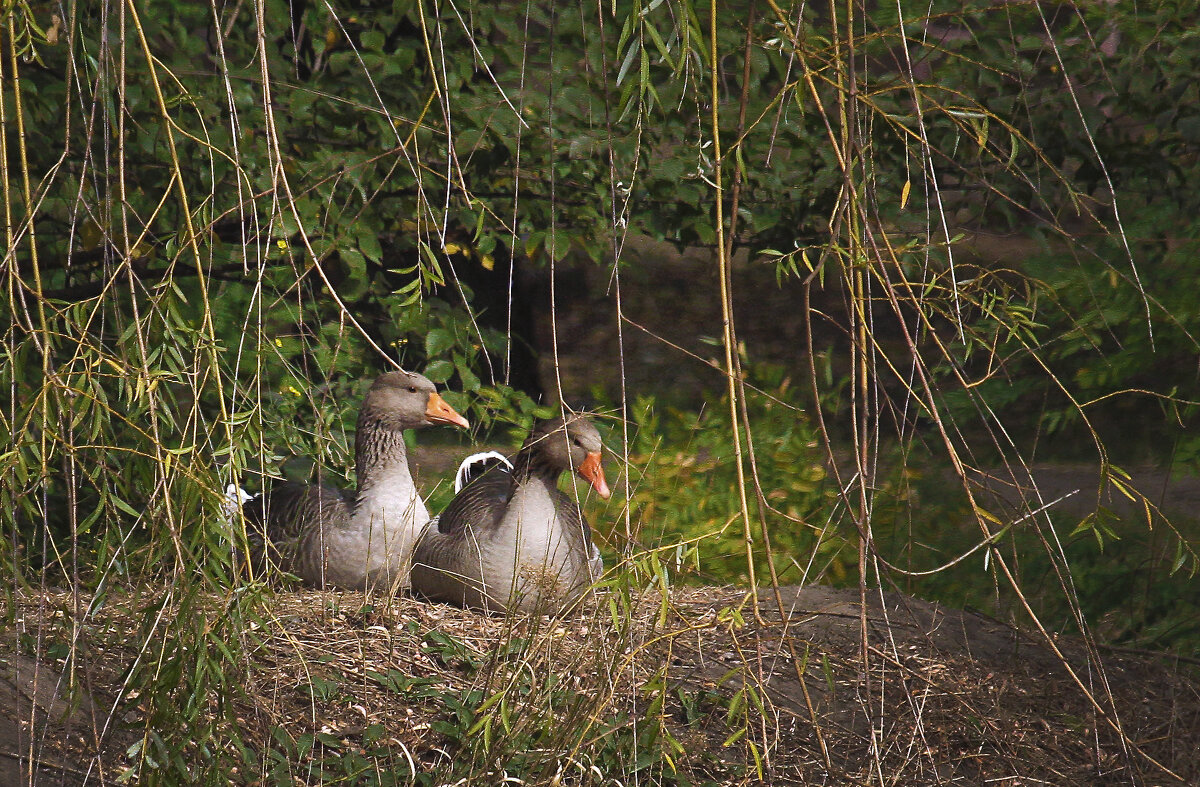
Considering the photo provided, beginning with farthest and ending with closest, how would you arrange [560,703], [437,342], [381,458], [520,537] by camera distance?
[437,342] → [381,458] → [520,537] → [560,703]

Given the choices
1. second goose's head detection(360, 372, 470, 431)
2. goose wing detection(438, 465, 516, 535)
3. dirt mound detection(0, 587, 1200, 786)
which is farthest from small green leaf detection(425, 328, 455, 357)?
dirt mound detection(0, 587, 1200, 786)

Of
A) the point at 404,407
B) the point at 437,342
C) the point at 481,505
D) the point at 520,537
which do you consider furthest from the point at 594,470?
the point at 437,342

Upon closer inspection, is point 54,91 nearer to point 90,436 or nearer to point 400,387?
point 400,387

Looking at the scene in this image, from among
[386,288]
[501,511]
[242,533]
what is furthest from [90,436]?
[386,288]

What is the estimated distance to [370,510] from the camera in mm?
4008

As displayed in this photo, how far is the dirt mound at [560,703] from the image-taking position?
78.8 inches

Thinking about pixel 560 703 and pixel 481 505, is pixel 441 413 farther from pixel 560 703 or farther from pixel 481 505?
pixel 560 703

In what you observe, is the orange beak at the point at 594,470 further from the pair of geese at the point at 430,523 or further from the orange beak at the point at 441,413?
the orange beak at the point at 441,413

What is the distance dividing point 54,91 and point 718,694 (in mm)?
2826

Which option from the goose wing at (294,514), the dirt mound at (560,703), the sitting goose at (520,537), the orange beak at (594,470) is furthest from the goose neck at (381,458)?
the orange beak at (594,470)

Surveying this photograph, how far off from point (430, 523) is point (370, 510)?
231 millimetres

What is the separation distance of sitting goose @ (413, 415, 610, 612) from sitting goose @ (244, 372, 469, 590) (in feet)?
0.41

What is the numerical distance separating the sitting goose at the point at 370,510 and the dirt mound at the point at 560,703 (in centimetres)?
13

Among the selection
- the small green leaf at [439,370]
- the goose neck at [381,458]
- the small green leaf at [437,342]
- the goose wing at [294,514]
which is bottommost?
the goose wing at [294,514]
